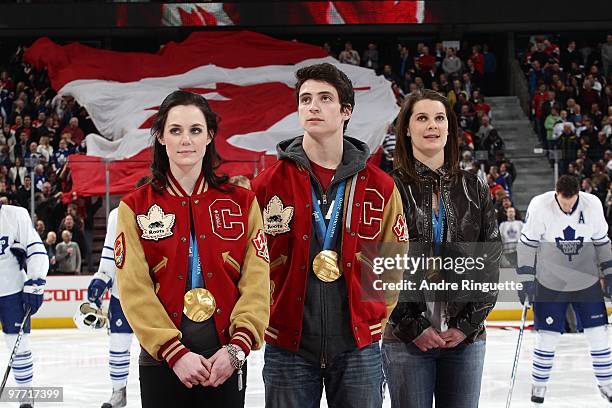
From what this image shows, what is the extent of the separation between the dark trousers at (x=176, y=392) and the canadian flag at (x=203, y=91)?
1105 cm

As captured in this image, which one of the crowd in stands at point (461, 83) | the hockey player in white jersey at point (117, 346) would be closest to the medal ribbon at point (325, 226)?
the hockey player in white jersey at point (117, 346)

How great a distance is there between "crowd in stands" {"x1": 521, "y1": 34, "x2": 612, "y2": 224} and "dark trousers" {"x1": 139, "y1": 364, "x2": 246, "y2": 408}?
472 inches

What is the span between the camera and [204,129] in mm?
3248

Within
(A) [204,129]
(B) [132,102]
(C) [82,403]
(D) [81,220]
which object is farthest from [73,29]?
(A) [204,129]

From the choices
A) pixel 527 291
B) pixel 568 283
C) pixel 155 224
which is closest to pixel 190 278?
pixel 155 224

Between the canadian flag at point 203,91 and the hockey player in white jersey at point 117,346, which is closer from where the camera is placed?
the hockey player in white jersey at point 117,346

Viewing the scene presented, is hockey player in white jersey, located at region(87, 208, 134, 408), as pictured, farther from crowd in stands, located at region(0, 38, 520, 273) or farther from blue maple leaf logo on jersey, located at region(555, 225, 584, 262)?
crowd in stands, located at region(0, 38, 520, 273)

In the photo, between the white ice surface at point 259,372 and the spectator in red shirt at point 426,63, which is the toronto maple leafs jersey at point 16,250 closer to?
the white ice surface at point 259,372

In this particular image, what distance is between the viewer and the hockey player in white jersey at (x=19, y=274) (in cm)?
675

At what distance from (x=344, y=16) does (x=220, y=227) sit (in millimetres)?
17704

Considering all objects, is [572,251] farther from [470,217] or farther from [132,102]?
[132,102]

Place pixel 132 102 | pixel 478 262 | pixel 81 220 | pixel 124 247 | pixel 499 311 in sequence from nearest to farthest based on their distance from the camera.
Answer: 1. pixel 124 247
2. pixel 478 262
3. pixel 499 311
4. pixel 81 220
5. pixel 132 102

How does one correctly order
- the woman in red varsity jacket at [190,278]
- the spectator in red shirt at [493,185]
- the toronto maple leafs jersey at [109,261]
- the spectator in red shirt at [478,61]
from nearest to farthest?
1. the woman in red varsity jacket at [190,278]
2. the toronto maple leafs jersey at [109,261]
3. the spectator in red shirt at [493,185]
4. the spectator in red shirt at [478,61]

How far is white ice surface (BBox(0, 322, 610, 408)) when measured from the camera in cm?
719
